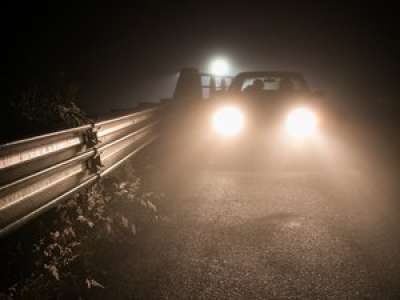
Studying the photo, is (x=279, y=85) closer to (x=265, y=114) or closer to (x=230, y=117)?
(x=265, y=114)

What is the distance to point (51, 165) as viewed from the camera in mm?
3094

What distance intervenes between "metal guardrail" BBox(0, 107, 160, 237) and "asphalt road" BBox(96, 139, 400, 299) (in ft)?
2.90

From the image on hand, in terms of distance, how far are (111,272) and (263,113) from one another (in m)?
6.30

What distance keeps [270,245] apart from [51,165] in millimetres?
2243

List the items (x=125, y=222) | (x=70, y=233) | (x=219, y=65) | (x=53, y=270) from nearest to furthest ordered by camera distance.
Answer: (x=53, y=270) < (x=70, y=233) < (x=125, y=222) < (x=219, y=65)

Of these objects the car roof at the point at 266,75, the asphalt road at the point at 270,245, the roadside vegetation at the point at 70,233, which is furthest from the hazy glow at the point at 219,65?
the roadside vegetation at the point at 70,233

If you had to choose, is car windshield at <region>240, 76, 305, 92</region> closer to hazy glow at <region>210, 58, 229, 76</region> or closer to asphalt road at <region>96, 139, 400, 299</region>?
asphalt road at <region>96, 139, 400, 299</region>

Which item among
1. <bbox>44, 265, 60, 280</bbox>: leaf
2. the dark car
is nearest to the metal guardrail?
<bbox>44, 265, 60, 280</bbox>: leaf


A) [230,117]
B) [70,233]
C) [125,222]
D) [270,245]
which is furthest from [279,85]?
[70,233]

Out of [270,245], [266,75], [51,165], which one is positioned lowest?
[270,245]

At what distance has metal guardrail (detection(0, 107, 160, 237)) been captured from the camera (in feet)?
8.22

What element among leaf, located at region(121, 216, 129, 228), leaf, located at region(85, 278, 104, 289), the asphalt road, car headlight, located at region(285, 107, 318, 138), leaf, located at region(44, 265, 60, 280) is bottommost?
the asphalt road

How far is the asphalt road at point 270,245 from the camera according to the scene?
9.35 ft

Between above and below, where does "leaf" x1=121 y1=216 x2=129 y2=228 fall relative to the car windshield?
below
